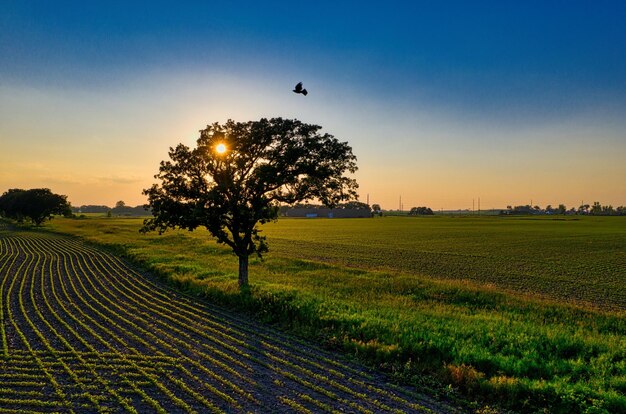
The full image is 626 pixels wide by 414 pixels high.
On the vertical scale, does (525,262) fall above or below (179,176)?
below

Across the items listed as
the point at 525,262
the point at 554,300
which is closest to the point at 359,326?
the point at 554,300

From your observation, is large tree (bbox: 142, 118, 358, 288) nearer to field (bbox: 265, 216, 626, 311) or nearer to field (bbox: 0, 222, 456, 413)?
field (bbox: 0, 222, 456, 413)

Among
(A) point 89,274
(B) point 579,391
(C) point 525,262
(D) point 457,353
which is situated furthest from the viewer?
(C) point 525,262

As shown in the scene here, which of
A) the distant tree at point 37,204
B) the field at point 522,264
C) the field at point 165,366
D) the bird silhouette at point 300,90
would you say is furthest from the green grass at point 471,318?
the distant tree at point 37,204

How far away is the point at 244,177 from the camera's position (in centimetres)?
2433

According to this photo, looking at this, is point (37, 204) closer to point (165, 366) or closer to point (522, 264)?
point (165, 366)

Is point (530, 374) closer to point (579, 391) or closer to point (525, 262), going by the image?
Answer: point (579, 391)

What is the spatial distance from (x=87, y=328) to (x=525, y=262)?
42395 mm

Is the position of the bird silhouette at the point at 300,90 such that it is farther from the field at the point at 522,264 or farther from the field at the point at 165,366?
the field at the point at 522,264

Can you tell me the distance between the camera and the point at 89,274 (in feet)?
100

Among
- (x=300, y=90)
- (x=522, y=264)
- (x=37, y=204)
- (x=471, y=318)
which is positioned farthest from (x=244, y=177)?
(x=37, y=204)

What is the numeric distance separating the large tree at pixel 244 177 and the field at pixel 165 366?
5.48m

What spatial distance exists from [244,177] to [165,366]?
1383 centimetres

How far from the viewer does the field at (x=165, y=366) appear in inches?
396
